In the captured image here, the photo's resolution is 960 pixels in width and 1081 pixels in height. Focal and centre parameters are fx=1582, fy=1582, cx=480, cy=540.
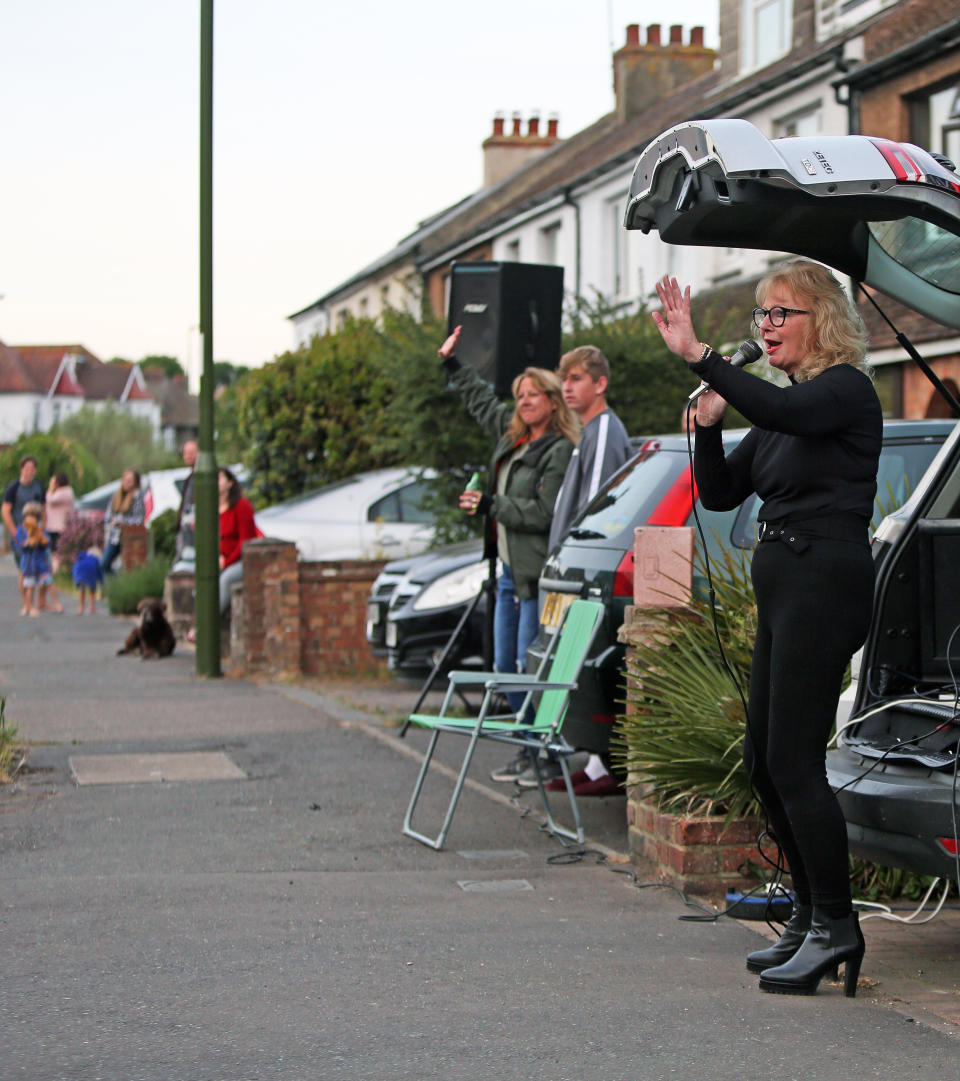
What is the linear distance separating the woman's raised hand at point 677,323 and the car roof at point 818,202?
0.28m

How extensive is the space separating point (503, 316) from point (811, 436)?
601 cm

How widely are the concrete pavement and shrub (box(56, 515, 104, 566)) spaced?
21006 mm

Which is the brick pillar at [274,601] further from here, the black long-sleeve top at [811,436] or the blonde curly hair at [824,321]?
the blonde curly hair at [824,321]

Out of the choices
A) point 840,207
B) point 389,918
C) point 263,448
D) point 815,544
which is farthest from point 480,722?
point 263,448

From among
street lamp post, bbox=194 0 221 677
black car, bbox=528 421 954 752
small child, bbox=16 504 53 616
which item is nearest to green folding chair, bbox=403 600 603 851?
black car, bbox=528 421 954 752

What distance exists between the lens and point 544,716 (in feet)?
Result: 23.2

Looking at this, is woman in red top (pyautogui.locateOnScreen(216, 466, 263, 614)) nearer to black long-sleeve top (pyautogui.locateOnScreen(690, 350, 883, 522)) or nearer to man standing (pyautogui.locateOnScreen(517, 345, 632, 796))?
man standing (pyautogui.locateOnScreen(517, 345, 632, 796))

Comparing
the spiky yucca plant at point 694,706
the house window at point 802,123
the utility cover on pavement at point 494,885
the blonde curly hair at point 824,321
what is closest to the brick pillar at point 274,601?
the spiky yucca plant at point 694,706

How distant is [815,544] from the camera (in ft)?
14.8

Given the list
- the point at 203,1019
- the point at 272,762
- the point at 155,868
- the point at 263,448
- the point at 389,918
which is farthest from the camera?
the point at 263,448

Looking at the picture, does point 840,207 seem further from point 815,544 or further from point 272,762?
point 272,762

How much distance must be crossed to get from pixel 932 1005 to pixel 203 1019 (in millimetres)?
2076

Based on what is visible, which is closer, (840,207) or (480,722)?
(840,207)

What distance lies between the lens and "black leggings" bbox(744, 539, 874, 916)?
4.49 m
